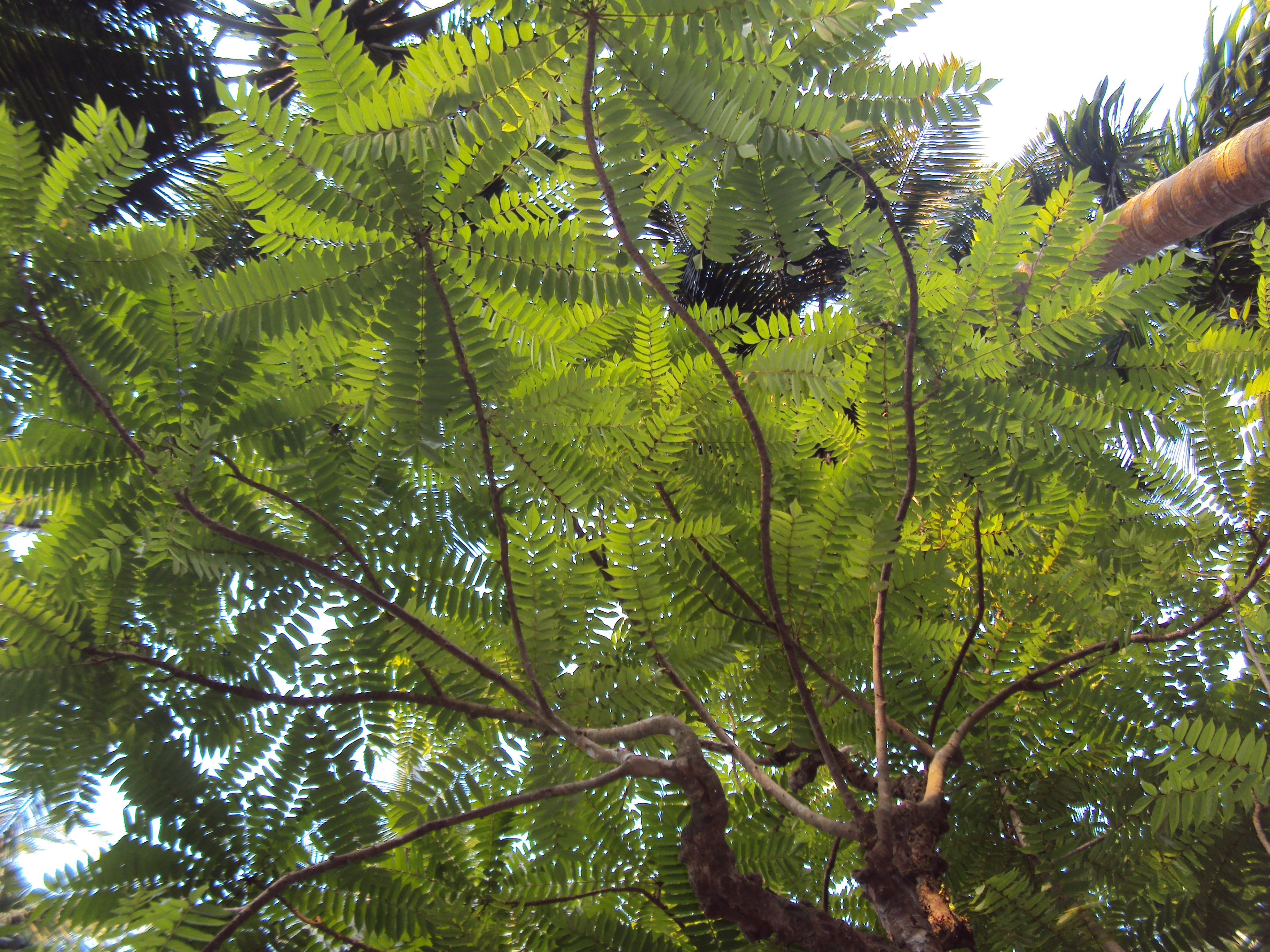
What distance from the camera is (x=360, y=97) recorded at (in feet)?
2.49

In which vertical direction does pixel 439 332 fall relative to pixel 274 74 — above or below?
below

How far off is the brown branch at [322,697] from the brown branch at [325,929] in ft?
0.91

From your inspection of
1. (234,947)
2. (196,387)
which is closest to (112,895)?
(234,947)

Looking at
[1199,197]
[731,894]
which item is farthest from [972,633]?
[1199,197]

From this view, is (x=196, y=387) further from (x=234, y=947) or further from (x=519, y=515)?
(x=234, y=947)

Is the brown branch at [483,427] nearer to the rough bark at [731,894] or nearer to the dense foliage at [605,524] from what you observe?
the dense foliage at [605,524]

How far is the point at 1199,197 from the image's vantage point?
247 cm

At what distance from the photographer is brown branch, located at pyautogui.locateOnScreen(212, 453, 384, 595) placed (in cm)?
94

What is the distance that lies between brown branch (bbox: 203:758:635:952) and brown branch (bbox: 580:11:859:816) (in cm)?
27

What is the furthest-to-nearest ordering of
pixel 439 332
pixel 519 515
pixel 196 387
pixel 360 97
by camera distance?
pixel 519 515 → pixel 196 387 → pixel 439 332 → pixel 360 97

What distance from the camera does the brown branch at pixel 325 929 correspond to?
1062 millimetres

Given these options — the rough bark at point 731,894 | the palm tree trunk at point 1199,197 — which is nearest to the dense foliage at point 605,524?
the rough bark at point 731,894

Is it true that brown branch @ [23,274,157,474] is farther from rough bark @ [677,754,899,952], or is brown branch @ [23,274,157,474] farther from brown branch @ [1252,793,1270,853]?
brown branch @ [1252,793,1270,853]

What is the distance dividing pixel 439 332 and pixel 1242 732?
4.04ft
